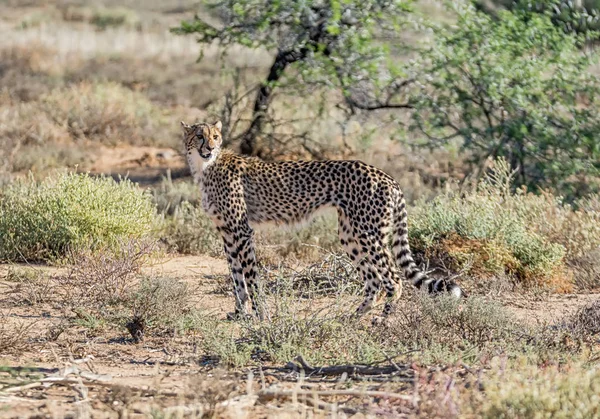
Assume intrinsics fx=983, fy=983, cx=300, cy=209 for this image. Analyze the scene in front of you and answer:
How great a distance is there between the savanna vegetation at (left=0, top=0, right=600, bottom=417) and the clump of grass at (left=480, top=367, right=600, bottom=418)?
13mm

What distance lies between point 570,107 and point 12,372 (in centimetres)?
792

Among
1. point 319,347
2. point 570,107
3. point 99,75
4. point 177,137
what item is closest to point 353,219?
point 319,347

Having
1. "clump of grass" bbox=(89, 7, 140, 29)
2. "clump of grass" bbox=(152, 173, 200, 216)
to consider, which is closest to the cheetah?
"clump of grass" bbox=(152, 173, 200, 216)

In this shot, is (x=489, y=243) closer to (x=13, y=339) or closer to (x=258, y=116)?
(x=13, y=339)

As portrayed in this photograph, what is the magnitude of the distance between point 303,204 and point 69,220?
2.26 meters

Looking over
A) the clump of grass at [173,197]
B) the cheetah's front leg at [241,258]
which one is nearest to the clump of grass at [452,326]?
the cheetah's front leg at [241,258]

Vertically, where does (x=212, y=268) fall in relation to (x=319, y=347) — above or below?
below

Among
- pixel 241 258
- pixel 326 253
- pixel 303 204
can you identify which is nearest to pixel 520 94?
pixel 326 253

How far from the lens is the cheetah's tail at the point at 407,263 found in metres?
6.64

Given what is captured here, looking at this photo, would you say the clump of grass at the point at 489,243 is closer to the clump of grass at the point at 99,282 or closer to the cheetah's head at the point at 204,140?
the cheetah's head at the point at 204,140

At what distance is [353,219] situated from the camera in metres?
7.00

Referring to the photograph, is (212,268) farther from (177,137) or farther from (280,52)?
(177,137)

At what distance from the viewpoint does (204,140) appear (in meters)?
7.34

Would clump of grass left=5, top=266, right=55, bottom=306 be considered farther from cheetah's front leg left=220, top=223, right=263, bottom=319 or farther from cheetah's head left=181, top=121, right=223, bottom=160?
cheetah's head left=181, top=121, right=223, bottom=160
